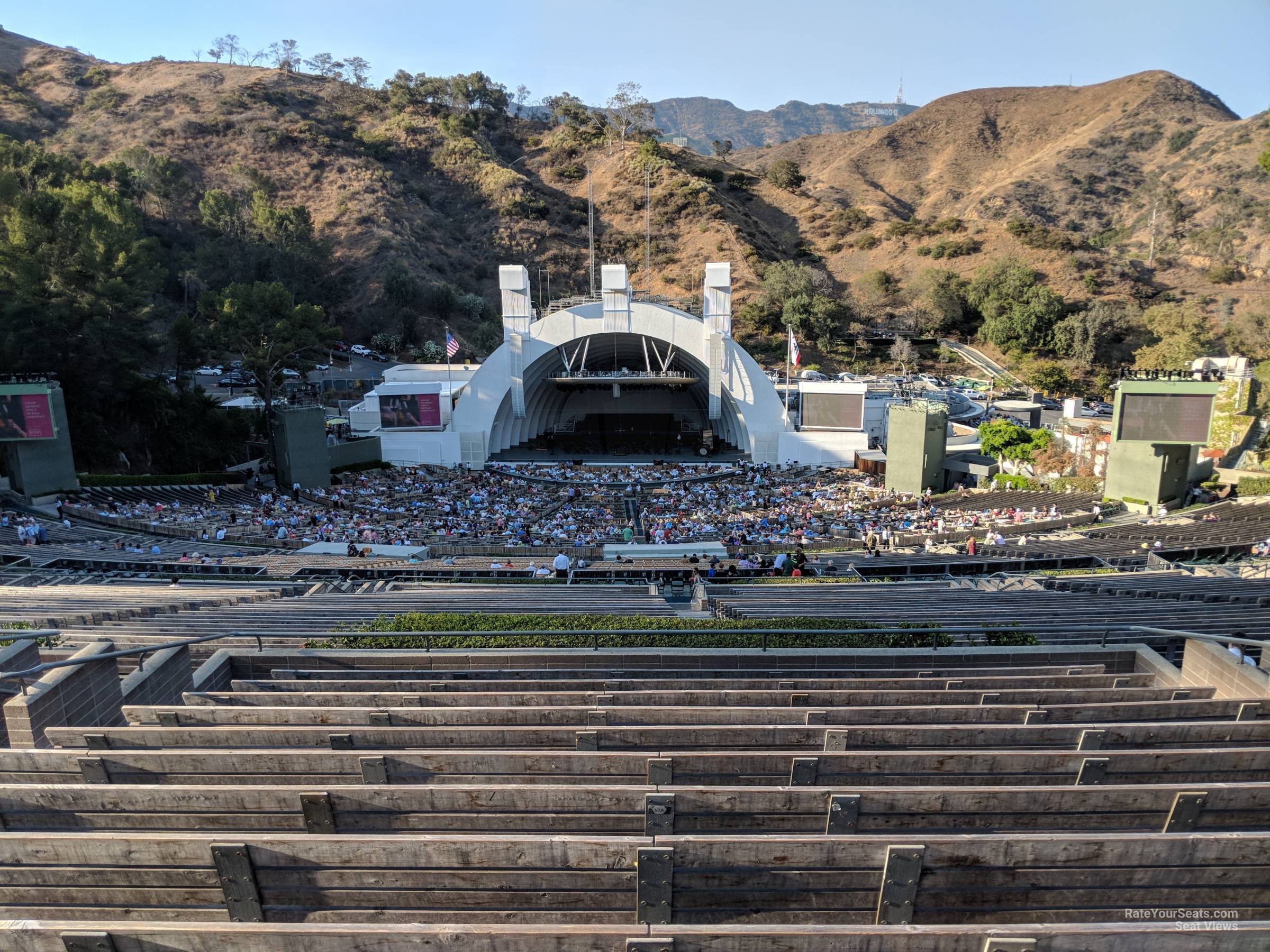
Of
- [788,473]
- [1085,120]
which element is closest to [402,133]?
[788,473]

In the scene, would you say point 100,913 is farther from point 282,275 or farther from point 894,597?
point 282,275

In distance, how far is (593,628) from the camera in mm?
8711

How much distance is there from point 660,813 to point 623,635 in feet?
14.4

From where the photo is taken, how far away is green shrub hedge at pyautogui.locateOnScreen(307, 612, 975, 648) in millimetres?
8273

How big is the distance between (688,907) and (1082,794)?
247 centimetres

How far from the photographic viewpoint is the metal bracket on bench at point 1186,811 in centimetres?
425

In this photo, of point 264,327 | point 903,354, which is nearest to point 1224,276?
point 903,354

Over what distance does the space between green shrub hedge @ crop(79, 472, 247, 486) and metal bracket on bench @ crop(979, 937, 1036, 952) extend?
108 ft

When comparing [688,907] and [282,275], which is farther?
[282,275]

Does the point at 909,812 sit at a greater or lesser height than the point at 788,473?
greater

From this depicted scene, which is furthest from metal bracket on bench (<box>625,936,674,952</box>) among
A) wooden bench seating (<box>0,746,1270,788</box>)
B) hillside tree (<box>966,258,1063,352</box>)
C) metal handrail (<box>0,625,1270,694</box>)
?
hillside tree (<box>966,258,1063,352</box>)

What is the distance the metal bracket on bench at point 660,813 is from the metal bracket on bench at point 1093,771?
9.13 ft

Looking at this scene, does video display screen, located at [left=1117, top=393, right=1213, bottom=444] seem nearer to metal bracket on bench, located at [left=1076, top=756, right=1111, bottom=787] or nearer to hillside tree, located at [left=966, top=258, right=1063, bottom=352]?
metal bracket on bench, located at [left=1076, top=756, right=1111, bottom=787]

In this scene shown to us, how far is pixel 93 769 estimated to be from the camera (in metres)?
4.69
